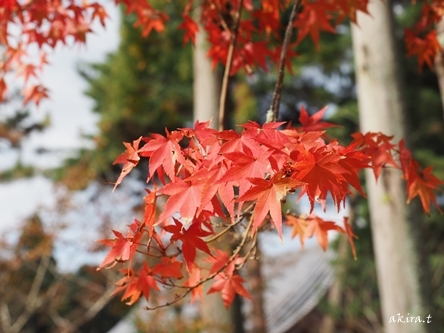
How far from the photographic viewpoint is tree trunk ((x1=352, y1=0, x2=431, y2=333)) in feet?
7.02

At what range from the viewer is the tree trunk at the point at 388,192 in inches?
84.3

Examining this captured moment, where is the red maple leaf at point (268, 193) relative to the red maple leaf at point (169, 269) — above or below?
above

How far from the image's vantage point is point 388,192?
221 cm

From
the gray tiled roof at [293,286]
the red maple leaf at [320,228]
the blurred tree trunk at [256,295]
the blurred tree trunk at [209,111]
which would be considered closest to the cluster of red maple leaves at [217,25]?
the red maple leaf at [320,228]

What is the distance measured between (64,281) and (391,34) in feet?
16.3

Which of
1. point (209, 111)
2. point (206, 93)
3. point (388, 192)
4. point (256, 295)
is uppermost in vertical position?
point (206, 93)

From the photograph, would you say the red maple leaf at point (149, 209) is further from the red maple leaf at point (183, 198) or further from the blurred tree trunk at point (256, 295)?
the blurred tree trunk at point (256, 295)

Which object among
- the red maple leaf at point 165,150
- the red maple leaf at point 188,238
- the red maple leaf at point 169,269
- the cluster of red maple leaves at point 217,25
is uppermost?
the cluster of red maple leaves at point 217,25

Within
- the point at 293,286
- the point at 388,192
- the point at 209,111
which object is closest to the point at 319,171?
the point at 388,192

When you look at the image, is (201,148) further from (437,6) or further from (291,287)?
(291,287)

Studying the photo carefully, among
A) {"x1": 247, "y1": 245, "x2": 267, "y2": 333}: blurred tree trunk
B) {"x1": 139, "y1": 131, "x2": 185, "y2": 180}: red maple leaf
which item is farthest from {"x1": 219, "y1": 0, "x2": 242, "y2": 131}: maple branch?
{"x1": 247, "y1": 245, "x2": 267, "y2": 333}: blurred tree trunk

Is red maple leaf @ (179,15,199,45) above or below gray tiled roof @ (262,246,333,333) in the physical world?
above

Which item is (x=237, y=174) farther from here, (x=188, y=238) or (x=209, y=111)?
(x=209, y=111)

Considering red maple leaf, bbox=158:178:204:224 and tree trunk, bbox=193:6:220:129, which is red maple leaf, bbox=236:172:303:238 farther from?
tree trunk, bbox=193:6:220:129
